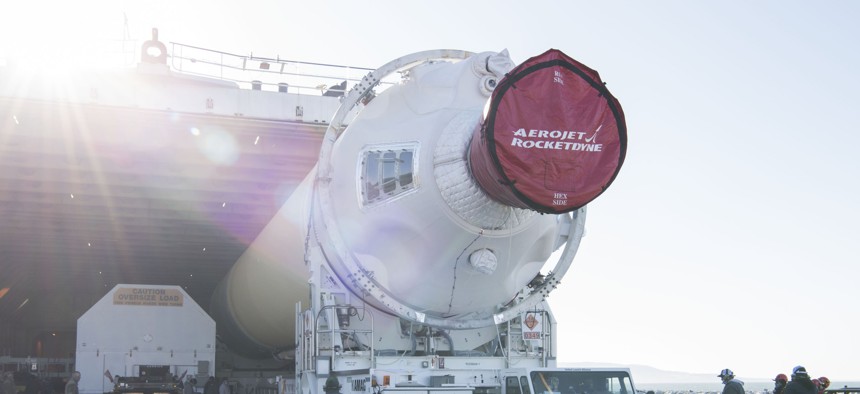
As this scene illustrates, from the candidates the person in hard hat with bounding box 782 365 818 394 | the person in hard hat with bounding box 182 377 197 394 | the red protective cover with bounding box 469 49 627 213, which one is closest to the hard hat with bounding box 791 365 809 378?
the person in hard hat with bounding box 782 365 818 394

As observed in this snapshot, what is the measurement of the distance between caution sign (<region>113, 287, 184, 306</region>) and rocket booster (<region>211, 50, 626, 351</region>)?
530 cm

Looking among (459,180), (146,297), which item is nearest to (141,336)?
(146,297)

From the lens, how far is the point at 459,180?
9.45 metres

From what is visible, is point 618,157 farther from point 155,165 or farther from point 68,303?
point 68,303

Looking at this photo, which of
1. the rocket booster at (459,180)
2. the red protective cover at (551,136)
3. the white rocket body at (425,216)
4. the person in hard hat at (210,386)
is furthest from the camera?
the person in hard hat at (210,386)

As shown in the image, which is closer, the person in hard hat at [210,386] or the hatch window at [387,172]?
the hatch window at [387,172]

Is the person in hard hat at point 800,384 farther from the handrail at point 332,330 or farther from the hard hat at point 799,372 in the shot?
the handrail at point 332,330

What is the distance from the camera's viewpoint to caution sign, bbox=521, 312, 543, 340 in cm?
1111

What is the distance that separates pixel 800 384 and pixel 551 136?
136 inches

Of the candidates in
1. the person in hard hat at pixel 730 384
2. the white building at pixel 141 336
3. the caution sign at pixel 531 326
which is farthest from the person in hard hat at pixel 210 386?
the person in hard hat at pixel 730 384

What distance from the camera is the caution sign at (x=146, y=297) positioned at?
1570 centimetres

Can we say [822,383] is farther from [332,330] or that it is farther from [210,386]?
[210,386]

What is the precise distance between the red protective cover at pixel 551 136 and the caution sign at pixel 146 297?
8.64m

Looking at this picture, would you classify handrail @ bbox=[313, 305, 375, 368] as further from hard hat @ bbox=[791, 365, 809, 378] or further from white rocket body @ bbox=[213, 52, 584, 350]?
hard hat @ bbox=[791, 365, 809, 378]
